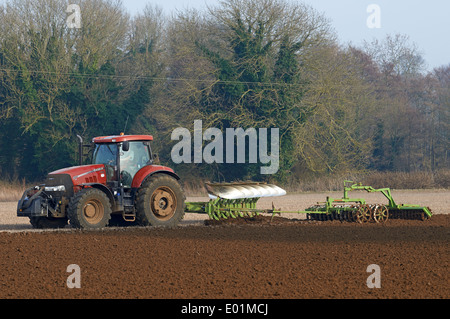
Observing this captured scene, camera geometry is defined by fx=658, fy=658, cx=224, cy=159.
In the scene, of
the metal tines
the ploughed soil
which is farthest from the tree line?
the ploughed soil

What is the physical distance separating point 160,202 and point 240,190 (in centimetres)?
251

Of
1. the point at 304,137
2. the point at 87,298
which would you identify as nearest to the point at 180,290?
the point at 87,298

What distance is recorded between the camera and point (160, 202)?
619 inches

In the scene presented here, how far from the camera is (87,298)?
779 centimetres

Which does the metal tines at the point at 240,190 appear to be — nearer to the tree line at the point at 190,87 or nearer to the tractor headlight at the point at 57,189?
the tractor headlight at the point at 57,189

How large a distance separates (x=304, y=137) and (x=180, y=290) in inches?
1092

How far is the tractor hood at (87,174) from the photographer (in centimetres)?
1480

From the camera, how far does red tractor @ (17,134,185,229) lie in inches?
570

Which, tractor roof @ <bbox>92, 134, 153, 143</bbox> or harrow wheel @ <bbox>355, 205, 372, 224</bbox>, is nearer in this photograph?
tractor roof @ <bbox>92, 134, 153, 143</bbox>

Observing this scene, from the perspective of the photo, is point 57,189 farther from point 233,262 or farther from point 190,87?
point 190,87

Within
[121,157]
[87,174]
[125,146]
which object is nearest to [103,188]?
[87,174]

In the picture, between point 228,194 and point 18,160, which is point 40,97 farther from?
point 228,194

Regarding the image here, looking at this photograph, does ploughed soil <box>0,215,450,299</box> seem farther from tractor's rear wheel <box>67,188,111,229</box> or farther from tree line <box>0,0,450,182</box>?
tree line <box>0,0,450,182</box>

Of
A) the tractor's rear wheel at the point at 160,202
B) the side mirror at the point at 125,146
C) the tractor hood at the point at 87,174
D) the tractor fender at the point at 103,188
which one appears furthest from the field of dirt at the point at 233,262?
the side mirror at the point at 125,146
